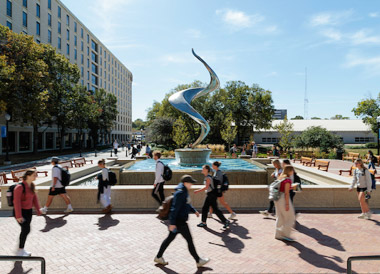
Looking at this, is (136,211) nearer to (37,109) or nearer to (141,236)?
(141,236)

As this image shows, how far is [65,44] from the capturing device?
46062 millimetres

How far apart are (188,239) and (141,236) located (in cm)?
188

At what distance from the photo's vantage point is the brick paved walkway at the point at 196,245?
449 centimetres

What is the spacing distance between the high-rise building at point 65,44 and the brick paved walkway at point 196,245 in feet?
110

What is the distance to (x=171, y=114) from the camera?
4688 cm

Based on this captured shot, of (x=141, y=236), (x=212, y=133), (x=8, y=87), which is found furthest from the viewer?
(x=212, y=133)

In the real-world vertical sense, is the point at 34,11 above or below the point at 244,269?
above

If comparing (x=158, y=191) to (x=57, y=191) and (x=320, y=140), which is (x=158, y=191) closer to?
(x=57, y=191)

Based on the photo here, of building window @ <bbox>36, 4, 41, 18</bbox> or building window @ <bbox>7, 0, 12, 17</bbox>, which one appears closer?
building window @ <bbox>7, 0, 12, 17</bbox>

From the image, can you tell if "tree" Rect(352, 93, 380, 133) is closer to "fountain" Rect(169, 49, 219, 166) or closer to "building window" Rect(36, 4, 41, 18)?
"fountain" Rect(169, 49, 219, 166)

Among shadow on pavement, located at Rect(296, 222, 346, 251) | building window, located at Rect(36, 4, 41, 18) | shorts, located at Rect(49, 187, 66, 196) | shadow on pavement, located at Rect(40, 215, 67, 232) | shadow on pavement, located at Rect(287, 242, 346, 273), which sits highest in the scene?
building window, located at Rect(36, 4, 41, 18)

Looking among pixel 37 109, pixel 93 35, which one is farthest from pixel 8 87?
pixel 93 35

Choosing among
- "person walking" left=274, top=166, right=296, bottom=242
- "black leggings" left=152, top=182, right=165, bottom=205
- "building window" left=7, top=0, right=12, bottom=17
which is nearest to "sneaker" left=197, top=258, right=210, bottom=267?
"person walking" left=274, top=166, right=296, bottom=242

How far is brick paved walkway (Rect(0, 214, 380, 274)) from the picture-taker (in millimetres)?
4488
